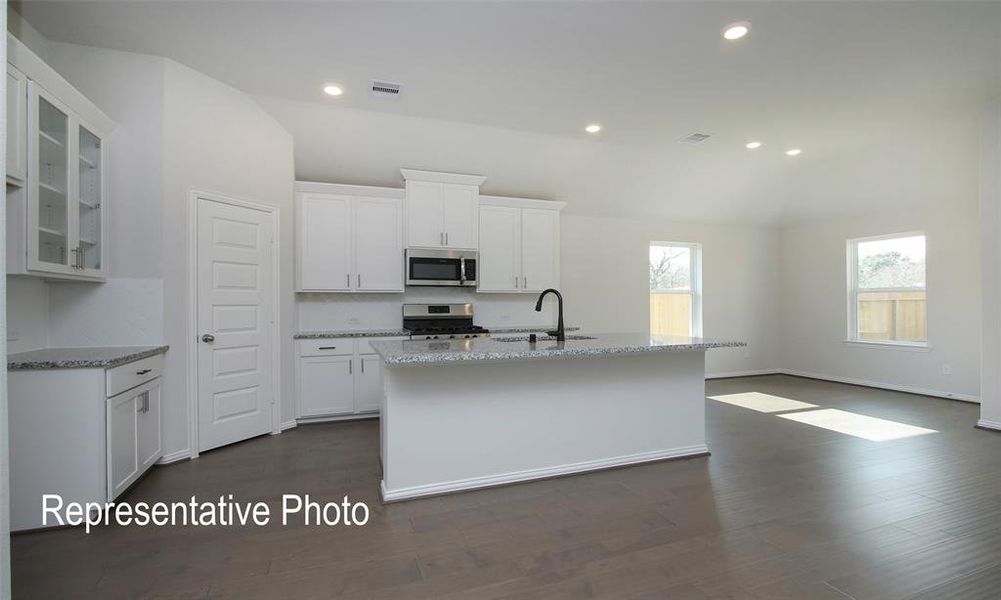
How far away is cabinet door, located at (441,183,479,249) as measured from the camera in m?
4.89

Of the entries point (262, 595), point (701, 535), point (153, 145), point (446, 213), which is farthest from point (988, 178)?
point (153, 145)

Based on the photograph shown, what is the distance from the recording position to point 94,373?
7.89 ft

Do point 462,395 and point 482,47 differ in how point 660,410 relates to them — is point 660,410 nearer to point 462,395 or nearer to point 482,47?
point 462,395

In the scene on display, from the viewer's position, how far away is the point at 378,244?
4723 millimetres

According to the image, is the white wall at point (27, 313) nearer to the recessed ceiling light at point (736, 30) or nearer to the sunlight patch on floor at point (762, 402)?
the recessed ceiling light at point (736, 30)

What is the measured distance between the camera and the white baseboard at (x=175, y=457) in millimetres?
3154

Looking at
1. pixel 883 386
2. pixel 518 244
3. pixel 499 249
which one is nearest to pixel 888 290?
pixel 883 386

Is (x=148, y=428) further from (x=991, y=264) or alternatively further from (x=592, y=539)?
(x=991, y=264)

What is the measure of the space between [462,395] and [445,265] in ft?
7.85

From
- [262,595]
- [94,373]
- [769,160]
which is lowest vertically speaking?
[262,595]

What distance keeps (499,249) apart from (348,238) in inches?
65.3

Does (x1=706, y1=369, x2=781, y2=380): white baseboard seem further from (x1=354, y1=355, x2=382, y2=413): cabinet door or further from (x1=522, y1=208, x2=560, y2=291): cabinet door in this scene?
(x1=354, y1=355, x2=382, y2=413): cabinet door

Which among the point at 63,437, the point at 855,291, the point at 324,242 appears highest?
the point at 324,242

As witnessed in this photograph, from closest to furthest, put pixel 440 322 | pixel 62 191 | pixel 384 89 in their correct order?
pixel 62 191 < pixel 384 89 < pixel 440 322
